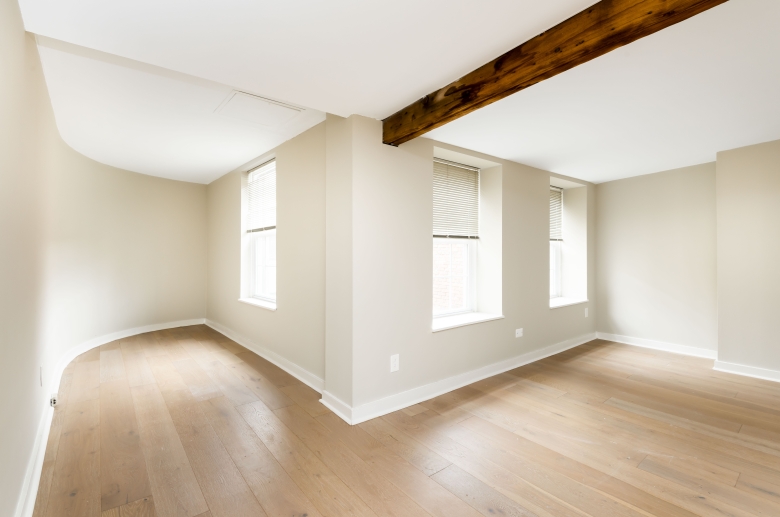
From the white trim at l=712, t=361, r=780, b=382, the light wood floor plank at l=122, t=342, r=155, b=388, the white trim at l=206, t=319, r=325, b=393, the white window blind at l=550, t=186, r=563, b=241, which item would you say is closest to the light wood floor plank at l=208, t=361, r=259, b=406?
the white trim at l=206, t=319, r=325, b=393

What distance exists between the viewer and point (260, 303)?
14.4ft

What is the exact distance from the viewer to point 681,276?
173 inches

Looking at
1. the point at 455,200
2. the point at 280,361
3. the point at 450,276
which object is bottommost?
the point at 280,361

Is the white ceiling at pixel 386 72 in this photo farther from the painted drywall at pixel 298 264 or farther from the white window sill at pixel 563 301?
the white window sill at pixel 563 301

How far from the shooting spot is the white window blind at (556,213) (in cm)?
513

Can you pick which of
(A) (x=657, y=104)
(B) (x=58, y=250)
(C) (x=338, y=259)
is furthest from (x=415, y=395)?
(B) (x=58, y=250)

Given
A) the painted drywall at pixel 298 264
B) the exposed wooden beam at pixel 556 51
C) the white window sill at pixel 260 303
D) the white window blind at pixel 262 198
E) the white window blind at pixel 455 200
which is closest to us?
the exposed wooden beam at pixel 556 51

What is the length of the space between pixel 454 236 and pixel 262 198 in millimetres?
2541

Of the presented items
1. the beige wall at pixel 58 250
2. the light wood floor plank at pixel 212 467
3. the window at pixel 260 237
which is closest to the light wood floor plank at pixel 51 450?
the beige wall at pixel 58 250

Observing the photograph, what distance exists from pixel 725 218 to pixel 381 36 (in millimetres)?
4152

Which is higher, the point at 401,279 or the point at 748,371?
the point at 401,279

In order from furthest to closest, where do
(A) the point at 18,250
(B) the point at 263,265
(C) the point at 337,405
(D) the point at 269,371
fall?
(B) the point at 263,265 → (D) the point at 269,371 → (C) the point at 337,405 → (A) the point at 18,250

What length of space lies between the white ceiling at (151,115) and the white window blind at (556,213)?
3665mm

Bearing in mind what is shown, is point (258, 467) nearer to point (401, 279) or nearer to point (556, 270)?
point (401, 279)
